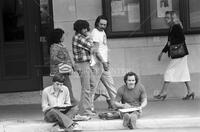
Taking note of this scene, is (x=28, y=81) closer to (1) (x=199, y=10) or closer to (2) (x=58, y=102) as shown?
(2) (x=58, y=102)

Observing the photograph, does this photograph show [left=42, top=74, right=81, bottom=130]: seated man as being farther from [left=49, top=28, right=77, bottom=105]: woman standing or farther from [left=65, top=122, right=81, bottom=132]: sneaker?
[left=49, top=28, right=77, bottom=105]: woman standing

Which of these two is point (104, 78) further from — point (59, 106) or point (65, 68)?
point (59, 106)

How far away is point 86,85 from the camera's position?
366 inches

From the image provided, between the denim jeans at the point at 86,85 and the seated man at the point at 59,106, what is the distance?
433 millimetres

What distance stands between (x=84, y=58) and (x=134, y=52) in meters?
2.12

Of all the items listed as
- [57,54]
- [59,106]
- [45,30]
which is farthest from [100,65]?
[45,30]

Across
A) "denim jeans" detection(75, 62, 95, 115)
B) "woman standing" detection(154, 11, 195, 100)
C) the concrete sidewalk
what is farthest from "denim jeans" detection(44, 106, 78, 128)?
"woman standing" detection(154, 11, 195, 100)

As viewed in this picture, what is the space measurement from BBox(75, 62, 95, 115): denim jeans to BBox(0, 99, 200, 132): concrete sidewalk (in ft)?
1.04

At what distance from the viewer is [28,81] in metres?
12.1

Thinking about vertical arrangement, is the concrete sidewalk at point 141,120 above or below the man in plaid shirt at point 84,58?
below

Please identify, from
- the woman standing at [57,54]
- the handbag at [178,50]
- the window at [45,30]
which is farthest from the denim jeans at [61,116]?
the window at [45,30]

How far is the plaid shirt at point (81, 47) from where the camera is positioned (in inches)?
364

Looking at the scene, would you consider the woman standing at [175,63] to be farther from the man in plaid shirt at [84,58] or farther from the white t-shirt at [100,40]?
the man in plaid shirt at [84,58]

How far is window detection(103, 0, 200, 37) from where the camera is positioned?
11070 mm
